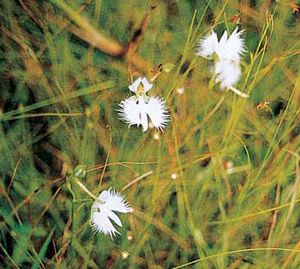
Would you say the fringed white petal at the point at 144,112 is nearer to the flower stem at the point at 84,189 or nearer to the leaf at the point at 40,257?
the flower stem at the point at 84,189

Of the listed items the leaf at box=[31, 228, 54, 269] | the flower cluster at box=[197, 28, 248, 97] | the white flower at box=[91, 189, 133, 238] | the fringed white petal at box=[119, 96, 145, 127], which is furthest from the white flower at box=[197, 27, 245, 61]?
the leaf at box=[31, 228, 54, 269]

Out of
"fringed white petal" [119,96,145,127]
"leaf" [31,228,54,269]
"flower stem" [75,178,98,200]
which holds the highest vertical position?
"fringed white petal" [119,96,145,127]

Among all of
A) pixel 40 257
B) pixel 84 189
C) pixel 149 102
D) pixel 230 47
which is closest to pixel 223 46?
pixel 230 47

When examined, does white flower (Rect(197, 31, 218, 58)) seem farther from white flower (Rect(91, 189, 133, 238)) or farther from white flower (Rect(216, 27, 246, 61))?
white flower (Rect(91, 189, 133, 238))

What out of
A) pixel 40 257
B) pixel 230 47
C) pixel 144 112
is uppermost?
→ pixel 230 47

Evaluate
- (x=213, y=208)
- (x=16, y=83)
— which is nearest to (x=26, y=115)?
(x=16, y=83)

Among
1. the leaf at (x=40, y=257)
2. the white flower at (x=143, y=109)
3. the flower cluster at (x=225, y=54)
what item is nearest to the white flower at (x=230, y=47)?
the flower cluster at (x=225, y=54)

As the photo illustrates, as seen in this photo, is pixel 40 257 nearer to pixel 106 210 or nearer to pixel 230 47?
pixel 106 210
